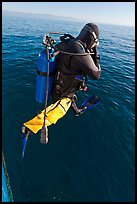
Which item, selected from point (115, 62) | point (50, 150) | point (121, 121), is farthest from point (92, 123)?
point (115, 62)

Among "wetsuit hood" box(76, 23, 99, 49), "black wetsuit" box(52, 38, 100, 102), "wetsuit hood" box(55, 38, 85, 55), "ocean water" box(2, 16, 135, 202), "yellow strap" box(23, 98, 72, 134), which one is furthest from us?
"ocean water" box(2, 16, 135, 202)

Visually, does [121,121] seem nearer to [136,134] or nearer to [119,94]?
[136,134]

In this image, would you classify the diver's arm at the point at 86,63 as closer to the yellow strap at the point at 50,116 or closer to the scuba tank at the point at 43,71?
the scuba tank at the point at 43,71

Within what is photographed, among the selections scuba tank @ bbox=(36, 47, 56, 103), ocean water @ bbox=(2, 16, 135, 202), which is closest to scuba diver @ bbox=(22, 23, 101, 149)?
scuba tank @ bbox=(36, 47, 56, 103)

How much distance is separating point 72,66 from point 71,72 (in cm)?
25

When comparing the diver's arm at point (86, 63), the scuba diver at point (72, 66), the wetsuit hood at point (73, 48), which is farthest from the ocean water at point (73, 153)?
the wetsuit hood at point (73, 48)

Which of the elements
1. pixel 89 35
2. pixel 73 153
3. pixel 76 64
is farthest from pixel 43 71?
pixel 73 153

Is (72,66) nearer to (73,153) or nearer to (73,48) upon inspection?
(73,48)

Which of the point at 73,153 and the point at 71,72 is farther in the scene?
the point at 73,153

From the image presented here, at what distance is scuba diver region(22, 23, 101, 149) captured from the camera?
4305 millimetres

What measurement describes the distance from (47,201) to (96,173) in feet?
5.73

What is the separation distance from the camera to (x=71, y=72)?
196 inches

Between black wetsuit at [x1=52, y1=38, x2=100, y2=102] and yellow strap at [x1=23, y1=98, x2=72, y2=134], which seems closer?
yellow strap at [x1=23, y1=98, x2=72, y2=134]

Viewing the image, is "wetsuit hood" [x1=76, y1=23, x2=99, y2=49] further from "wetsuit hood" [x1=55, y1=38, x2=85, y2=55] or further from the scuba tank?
the scuba tank
